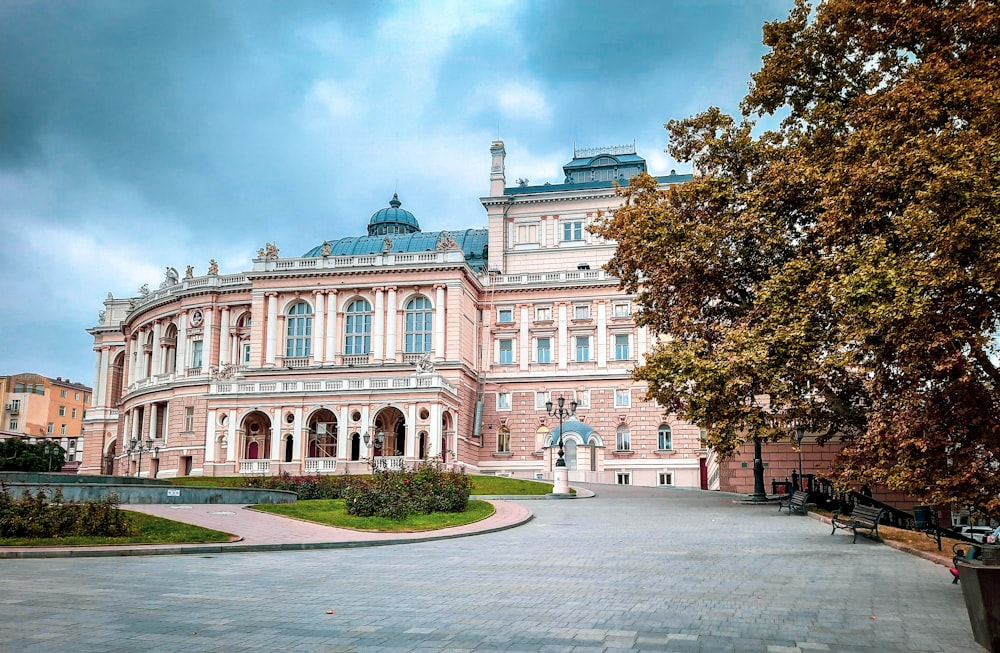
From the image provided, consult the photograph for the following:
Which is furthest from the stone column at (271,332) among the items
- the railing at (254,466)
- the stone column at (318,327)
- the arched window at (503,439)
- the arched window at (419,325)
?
the arched window at (503,439)

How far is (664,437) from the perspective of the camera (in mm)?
66500

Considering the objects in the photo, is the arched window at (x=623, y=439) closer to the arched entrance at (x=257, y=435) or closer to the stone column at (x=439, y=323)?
the stone column at (x=439, y=323)

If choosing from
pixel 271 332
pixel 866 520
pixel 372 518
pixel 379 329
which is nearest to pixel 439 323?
pixel 379 329

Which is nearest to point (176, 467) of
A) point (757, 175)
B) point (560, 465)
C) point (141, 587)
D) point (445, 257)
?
point (445, 257)

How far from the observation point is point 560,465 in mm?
40406

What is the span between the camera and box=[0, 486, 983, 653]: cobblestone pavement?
33.0ft

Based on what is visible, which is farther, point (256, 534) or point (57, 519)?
point (256, 534)

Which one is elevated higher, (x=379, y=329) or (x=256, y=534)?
(x=379, y=329)

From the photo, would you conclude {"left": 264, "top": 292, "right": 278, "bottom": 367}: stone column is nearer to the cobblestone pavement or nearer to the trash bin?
the cobblestone pavement

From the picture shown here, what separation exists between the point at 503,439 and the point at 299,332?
17460 millimetres

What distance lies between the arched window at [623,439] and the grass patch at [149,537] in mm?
47255

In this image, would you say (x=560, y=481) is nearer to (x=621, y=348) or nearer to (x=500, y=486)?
(x=500, y=486)

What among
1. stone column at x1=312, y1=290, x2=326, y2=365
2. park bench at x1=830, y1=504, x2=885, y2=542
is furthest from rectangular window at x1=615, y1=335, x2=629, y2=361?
park bench at x1=830, y1=504, x2=885, y2=542

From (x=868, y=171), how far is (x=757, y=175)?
994 centimetres
